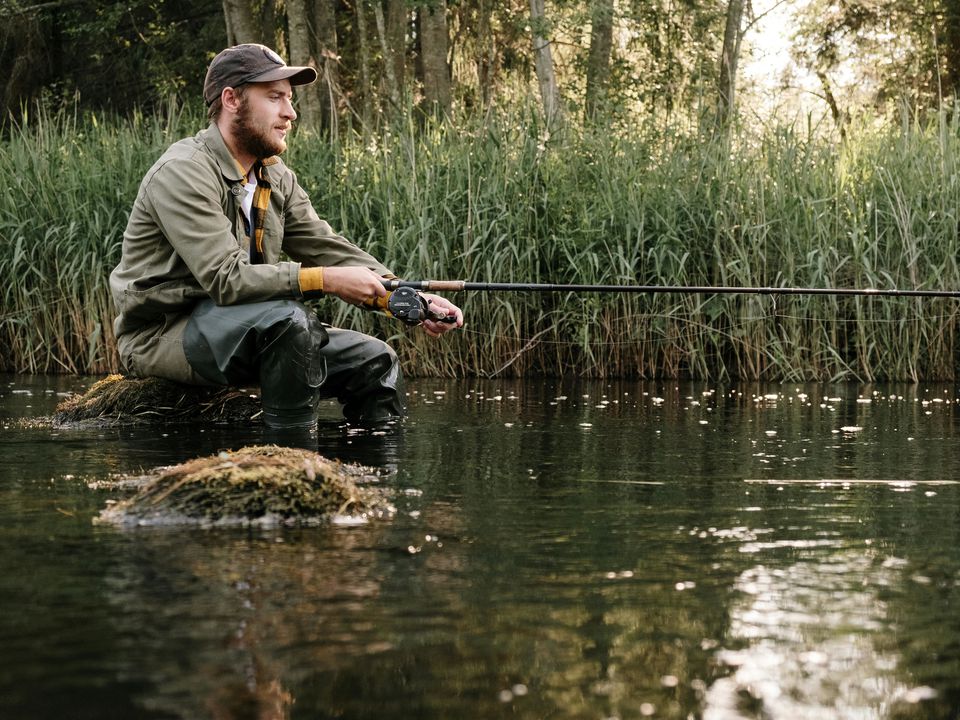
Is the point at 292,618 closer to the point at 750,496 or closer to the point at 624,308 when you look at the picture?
the point at 750,496

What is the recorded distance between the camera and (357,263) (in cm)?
622

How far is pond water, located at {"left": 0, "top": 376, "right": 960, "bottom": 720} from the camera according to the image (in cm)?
223

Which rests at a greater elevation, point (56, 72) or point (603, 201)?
point (56, 72)

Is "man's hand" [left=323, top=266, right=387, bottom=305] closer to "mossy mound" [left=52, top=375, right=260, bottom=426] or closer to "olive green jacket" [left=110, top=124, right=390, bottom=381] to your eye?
"olive green jacket" [left=110, top=124, right=390, bottom=381]

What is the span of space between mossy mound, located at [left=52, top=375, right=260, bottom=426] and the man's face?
1168 millimetres

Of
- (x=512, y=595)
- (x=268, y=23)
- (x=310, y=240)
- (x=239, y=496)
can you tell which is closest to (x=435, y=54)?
(x=268, y=23)

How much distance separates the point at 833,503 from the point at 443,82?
36.5 ft

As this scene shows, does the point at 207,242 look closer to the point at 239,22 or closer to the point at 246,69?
the point at 246,69

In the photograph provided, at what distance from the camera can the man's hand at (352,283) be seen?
5.34 m

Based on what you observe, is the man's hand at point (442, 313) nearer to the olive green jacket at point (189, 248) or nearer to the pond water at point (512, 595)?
the olive green jacket at point (189, 248)

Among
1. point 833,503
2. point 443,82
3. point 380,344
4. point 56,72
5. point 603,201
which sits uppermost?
point 56,72

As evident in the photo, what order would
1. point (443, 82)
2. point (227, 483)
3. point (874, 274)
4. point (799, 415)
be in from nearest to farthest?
point (227, 483) → point (799, 415) → point (874, 274) → point (443, 82)

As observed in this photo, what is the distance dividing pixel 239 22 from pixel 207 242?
10.9m

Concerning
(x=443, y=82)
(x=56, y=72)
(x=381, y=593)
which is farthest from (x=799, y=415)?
(x=56, y=72)
